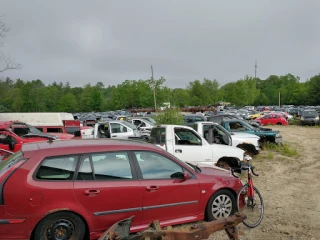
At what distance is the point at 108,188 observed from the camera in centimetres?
381

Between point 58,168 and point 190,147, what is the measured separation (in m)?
4.40

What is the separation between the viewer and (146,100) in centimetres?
5453

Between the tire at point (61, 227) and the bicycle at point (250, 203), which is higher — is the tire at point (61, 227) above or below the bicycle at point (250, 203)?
above

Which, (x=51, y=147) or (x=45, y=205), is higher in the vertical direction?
(x=51, y=147)

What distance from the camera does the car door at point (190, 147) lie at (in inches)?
292

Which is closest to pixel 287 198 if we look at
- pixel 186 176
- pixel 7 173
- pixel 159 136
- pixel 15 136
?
pixel 186 176

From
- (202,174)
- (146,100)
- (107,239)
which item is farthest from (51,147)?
(146,100)

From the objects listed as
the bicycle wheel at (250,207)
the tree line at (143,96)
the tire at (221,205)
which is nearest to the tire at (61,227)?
the tire at (221,205)

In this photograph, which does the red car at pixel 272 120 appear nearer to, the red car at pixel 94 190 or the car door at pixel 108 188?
the red car at pixel 94 190

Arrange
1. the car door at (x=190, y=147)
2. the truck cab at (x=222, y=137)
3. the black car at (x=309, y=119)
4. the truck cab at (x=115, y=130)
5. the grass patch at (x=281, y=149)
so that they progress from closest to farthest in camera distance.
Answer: the car door at (x=190, y=147) → the truck cab at (x=222, y=137) → the grass patch at (x=281, y=149) → the truck cab at (x=115, y=130) → the black car at (x=309, y=119)

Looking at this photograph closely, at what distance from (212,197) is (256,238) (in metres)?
0.94

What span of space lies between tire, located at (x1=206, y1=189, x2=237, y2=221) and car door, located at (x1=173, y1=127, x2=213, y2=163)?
2673 mm

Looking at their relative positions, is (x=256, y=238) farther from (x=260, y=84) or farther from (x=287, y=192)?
(x=260, y=84)

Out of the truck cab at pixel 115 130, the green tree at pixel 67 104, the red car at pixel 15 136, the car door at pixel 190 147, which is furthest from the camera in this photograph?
the green tree at pixel 67 104
